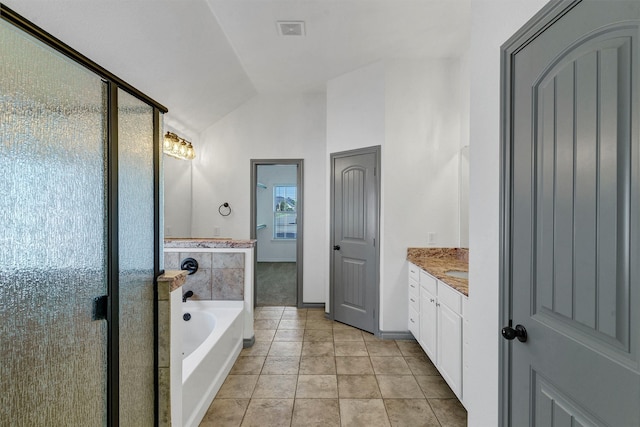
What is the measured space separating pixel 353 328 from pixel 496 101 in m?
2.94

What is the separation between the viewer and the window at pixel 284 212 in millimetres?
8273

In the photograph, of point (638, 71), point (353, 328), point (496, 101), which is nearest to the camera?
point (638, 71)

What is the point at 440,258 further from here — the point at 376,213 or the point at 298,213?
the point at 298,213

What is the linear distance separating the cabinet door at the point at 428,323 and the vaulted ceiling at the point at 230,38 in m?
2.36

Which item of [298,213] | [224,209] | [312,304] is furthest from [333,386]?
[224,209]

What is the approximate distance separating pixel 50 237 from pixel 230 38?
8.64ft

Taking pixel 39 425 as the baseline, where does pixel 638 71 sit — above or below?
above

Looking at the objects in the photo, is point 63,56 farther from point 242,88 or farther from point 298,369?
point 242,88

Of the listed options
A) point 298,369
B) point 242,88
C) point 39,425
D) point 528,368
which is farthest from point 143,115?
point 242,88

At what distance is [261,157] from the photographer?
4441 mm

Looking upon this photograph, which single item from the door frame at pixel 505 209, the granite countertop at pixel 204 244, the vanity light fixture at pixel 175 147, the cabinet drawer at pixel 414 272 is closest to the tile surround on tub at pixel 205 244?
the granite countertop at pixel 204 244

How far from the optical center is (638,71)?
2.39 ft

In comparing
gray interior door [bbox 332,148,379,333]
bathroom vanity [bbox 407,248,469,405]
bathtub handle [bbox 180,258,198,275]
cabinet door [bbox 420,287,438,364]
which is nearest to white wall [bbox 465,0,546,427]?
bathroom vanity [bbox 407,248,469,405]

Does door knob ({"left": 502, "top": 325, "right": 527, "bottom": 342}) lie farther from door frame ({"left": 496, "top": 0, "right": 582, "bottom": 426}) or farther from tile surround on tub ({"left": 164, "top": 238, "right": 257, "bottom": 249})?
tile surround on tub ({"left": 164, "top": 238, "right": 257, "bottom": 249})
